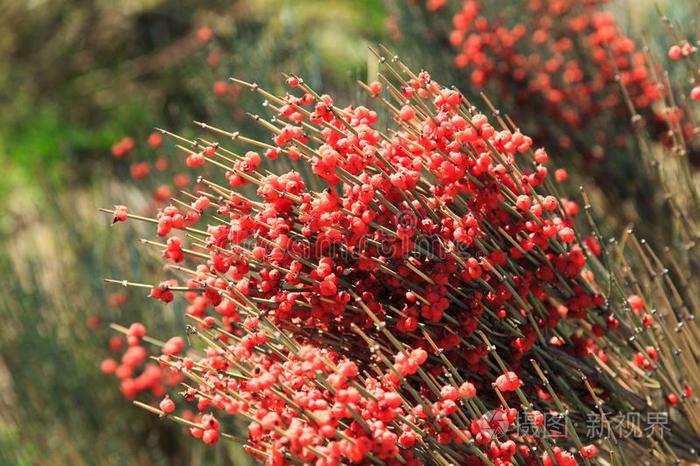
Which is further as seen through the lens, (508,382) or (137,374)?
(137,374)

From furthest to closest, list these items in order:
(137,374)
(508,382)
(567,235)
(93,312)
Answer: (93,312), (137,374), (567,235), (508,382)

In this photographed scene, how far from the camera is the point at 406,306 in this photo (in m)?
1.34

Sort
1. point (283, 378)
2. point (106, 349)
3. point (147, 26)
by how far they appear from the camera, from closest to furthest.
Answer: point (283, 378) < point (106, 349) < point (147, 26)

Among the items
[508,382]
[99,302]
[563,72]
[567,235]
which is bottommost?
[99,302]

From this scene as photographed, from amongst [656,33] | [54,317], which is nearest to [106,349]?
[54,317]

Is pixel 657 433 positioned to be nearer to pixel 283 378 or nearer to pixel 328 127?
pixel 283 378

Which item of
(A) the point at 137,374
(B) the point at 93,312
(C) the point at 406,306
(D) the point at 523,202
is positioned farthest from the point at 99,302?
(D) the point at 523,202

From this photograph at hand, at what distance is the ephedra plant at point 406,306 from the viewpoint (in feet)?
4.00

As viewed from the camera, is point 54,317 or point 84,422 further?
point 54,317

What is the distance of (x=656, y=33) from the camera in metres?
3.14

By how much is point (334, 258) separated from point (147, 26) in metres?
6.30

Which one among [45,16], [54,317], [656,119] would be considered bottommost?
[54,317]

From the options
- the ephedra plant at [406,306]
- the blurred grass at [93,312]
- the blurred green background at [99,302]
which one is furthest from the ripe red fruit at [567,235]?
the blurred green background at [99,302]

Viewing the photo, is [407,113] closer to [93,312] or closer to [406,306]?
[406,306]
